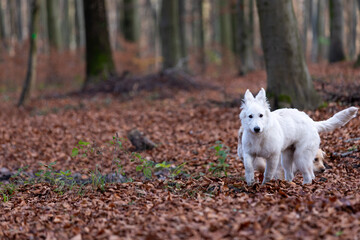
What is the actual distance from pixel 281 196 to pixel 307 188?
598 millimetres

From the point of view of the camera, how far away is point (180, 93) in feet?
54.1

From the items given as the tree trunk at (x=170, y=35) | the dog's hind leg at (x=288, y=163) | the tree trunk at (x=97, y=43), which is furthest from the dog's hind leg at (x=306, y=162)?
the tree trunk at (x=170, y=35)

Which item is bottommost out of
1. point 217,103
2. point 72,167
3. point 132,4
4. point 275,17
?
point 72,167

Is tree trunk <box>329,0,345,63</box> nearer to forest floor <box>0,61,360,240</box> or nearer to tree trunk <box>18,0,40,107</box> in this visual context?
forest floor <box>0,61,360,240</box>

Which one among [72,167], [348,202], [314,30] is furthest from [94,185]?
[314,30]

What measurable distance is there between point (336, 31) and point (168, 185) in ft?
55.7

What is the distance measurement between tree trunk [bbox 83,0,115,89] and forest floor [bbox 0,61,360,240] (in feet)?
16.9

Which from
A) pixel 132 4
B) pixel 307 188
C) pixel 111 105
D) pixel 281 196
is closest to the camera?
pixel 281 196

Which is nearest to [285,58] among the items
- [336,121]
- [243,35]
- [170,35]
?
[336,121]

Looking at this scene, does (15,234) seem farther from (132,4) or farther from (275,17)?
(132,4)

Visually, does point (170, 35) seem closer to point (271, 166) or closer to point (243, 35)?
point (243, 35)

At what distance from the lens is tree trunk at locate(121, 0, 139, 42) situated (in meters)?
27.7

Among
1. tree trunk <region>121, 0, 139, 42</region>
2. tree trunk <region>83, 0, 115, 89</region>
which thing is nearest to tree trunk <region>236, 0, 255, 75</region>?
tree trunk <region>83, 0, 115, 89</region>

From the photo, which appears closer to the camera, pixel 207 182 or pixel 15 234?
pixel 15 234
